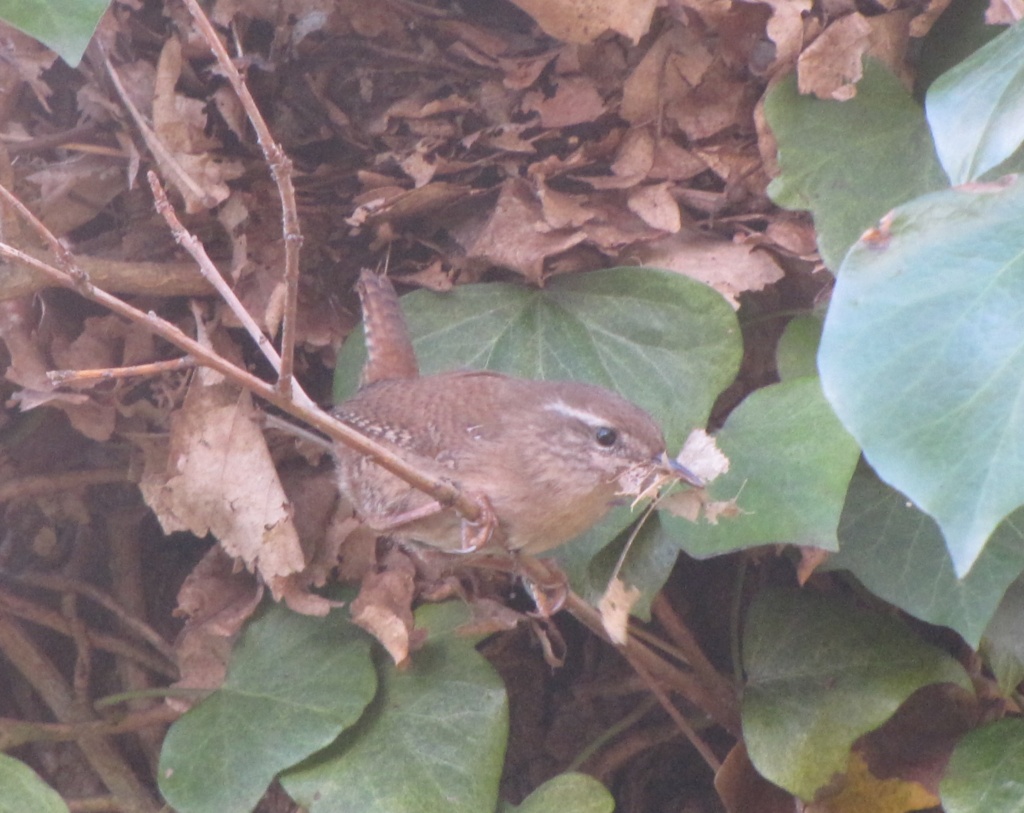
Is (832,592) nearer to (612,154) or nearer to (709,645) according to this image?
(709,645)

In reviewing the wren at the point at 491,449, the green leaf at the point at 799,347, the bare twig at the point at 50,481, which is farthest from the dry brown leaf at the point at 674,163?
the bare twig at the point at 50,481

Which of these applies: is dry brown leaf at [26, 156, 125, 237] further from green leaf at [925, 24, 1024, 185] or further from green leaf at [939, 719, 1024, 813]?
green leaf at [939, 719, 1024, 813]

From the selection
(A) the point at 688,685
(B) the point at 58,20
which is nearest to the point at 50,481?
(B) the point at 58,20

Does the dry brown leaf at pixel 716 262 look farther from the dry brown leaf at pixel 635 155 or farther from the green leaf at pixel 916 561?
the green leaf at pixel 916 561

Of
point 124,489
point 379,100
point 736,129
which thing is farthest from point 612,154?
point 124,489

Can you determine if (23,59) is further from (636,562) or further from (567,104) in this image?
(636,562)

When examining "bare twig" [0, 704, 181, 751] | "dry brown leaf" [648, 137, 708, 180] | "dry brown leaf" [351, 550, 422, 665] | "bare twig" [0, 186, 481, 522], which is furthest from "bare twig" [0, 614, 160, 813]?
"dry brown leaf" [648, 137, 708, 180]
